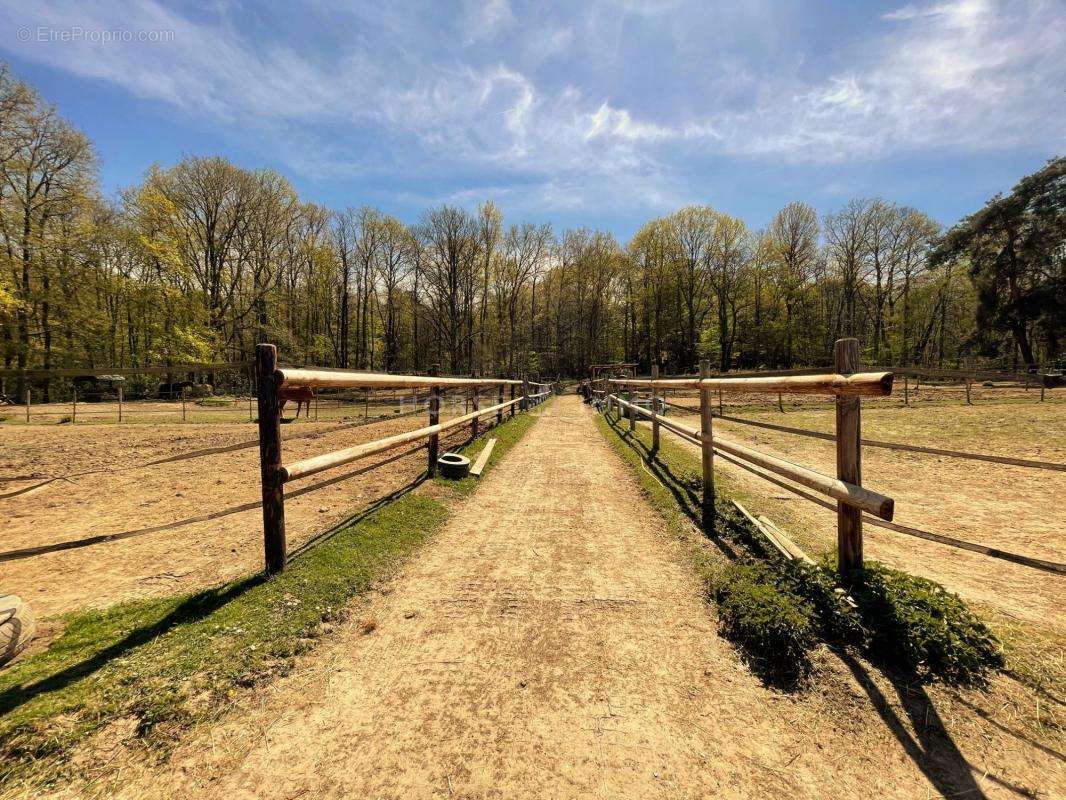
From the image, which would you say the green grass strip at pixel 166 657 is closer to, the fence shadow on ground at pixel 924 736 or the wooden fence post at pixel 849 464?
the fence shadow on ground at pixel 924 736

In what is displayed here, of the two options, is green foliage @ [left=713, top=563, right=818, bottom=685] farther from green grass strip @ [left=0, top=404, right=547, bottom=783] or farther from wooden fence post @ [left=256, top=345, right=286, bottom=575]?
wooden fence post @ [left=256, top=345, right=286, bottom=575]

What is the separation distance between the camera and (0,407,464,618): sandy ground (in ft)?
10.8

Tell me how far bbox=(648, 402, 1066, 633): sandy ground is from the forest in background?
28.4 m

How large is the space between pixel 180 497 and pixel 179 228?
33483mm

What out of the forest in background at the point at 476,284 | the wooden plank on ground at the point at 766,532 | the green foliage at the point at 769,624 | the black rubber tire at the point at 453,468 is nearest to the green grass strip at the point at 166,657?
the green foliage at the point at 769,624

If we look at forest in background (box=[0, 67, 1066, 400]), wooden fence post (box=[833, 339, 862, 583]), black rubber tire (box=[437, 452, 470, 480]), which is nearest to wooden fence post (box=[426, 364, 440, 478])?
black rubber tire (box=[437, 452, 470, 480])

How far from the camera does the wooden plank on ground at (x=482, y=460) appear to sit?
6789 mm

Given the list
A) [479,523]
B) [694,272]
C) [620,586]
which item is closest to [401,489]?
[479,523]

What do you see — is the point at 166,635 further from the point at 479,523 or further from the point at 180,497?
the point at 180,497

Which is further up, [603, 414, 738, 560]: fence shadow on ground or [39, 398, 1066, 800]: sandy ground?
[603, 414, 738, 560]: fence shadow on ground

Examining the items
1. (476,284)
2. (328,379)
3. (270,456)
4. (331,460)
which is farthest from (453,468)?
(476,284)

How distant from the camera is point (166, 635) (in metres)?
2.49

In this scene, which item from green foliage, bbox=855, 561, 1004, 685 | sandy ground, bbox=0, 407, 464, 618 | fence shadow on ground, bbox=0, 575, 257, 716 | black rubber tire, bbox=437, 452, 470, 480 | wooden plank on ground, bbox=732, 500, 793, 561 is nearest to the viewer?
fence shadow on ground, bbox=0, 575, 257, 716

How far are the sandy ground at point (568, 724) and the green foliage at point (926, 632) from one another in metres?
0.22
